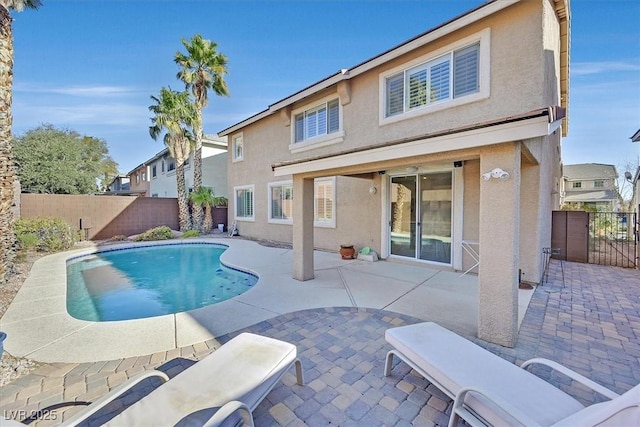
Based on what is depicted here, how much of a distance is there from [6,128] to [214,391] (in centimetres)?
1088

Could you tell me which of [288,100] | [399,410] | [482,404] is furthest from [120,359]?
[288,100]

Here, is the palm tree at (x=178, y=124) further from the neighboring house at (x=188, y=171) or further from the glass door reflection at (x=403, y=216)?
the glass door reflection at (x=403, y=216)

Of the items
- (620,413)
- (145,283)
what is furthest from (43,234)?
(620,413)

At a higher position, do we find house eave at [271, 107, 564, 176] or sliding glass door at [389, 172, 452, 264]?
house eave at [271, 107, 564, 176]

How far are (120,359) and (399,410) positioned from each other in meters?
3.89

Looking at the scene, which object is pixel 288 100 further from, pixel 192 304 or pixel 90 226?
pixel 90 226

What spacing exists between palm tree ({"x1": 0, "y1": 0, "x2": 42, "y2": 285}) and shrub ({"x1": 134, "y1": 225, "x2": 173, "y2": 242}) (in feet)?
25.3

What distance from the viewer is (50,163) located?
2442 cm

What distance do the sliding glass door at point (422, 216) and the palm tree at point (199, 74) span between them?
1420 cm

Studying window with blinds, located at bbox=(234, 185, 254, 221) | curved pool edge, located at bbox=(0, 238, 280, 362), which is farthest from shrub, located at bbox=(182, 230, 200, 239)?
curved pool edge, located at bbox=(0, 238, 280, 362)

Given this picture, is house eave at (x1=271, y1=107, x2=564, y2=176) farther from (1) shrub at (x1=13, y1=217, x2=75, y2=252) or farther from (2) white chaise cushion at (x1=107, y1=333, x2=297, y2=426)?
(1) shrub at (x1=13, y1=217, x2=75, y2=252)

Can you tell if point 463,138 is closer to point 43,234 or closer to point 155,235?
point 155,235

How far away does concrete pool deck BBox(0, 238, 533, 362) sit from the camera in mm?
4418

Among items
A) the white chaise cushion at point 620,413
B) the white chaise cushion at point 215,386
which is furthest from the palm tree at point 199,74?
the white chaise cushion at point 620,413
